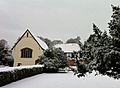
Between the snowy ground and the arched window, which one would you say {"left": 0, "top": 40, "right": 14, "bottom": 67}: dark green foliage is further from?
the snowy ground

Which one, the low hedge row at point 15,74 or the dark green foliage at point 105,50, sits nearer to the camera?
the dark green foliage at point 105,50

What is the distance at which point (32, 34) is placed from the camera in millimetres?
61312

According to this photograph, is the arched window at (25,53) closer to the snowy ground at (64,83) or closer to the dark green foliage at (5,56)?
the dark green foliage at (5,56)

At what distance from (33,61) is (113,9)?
1861 inches

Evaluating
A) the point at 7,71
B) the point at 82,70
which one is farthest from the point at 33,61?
the point at 82,70

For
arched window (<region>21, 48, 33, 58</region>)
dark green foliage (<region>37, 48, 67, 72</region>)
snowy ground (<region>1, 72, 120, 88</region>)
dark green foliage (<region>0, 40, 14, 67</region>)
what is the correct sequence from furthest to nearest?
arched window (<region>21, 48, 33, 58</region>)
dark green foliage (<region>0, 40, 14, 67</region>)
dark green foliage (<region>37, 48, 67, 72</region>)
snowy ground (<region>1, 72, 120, 88</region>)

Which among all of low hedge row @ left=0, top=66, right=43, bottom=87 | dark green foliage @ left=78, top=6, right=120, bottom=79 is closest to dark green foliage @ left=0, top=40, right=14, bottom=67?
low hedge row @ left=0, top=66, right=43, bottom=87

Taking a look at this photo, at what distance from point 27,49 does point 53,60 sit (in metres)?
18.5

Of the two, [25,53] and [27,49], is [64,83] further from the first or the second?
[25,53]

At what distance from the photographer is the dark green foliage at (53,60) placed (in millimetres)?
Result: 45438

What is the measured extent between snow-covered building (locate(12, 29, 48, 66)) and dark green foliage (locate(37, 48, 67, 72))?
45.6 ft

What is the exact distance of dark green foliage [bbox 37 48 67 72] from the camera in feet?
149

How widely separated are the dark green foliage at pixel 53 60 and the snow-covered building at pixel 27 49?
13900 millimetres

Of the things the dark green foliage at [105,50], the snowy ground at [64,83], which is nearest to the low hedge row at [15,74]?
the snowy ground at [64,83]
